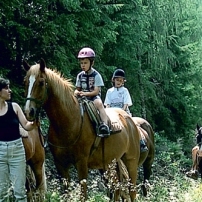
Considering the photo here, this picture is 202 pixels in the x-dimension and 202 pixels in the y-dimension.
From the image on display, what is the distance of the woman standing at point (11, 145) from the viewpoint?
20.7ft

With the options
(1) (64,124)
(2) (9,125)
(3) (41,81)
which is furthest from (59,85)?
(2) (9,125)

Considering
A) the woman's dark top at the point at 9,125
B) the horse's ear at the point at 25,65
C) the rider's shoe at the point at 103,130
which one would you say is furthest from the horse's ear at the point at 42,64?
the rider's shoe at the point at 103,130

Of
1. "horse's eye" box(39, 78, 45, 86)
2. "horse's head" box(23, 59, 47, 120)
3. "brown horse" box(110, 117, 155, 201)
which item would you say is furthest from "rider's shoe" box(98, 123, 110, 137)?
"brown horse" box(110, 117, 155, 201)

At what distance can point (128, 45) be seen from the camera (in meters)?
15.7

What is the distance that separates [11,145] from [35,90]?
822 millimetres

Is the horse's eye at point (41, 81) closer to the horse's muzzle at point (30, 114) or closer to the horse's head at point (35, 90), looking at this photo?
the horse's head at point (35, 90)

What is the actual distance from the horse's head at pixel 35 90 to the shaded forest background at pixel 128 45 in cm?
313

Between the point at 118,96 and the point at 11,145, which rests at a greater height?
the point at 118,96

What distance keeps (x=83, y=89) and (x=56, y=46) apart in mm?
3621

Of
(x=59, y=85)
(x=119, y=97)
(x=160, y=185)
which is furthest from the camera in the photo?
(x=119, y=97)

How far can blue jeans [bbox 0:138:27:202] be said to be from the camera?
20.8 ft

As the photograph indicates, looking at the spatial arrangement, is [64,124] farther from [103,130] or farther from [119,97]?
[119,97]

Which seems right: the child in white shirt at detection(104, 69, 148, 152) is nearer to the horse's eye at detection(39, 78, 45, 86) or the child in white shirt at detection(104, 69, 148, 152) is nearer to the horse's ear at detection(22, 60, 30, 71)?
the horse's ear at detection(22, 60, 30, 71)

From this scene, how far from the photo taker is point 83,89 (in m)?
7.89
